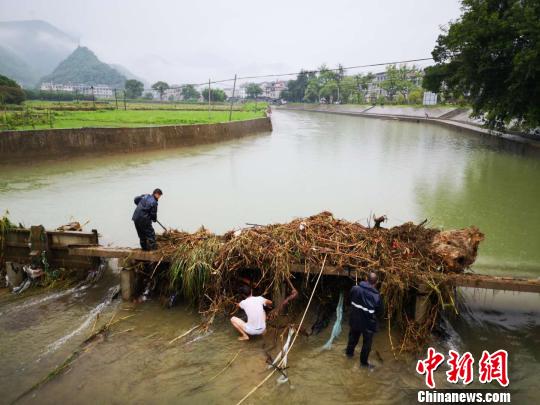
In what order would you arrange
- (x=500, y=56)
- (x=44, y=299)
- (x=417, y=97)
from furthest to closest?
(x=417, y=97) → (x=500, y=56) → (x=44, y=299)

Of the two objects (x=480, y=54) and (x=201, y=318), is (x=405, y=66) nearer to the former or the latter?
(x=480, y=54)

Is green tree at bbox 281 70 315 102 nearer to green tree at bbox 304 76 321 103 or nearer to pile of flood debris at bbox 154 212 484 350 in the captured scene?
green tree at bbox 304 76 321 103

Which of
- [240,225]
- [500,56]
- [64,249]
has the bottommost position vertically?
[240,225]

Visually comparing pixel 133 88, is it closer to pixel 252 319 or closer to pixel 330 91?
pixel 330 91

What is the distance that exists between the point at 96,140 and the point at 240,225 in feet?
45.1

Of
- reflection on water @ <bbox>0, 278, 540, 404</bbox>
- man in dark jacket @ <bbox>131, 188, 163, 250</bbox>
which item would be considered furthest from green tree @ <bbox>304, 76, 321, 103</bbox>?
reflection on water @ <bbox>0, 278, 540, 404</bbox>

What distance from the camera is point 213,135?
29094mm

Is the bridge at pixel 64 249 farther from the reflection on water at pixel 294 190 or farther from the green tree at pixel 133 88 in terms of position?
the green tree at pixel 133 88

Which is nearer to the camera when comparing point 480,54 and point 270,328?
Result: point 270,328

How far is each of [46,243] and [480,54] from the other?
72.2ft

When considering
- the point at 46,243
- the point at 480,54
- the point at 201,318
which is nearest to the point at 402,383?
the point at 201,318

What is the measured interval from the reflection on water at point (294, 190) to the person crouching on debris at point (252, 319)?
5374 millimetres

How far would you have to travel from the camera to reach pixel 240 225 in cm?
1131

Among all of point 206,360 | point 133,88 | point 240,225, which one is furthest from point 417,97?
point 133,88
